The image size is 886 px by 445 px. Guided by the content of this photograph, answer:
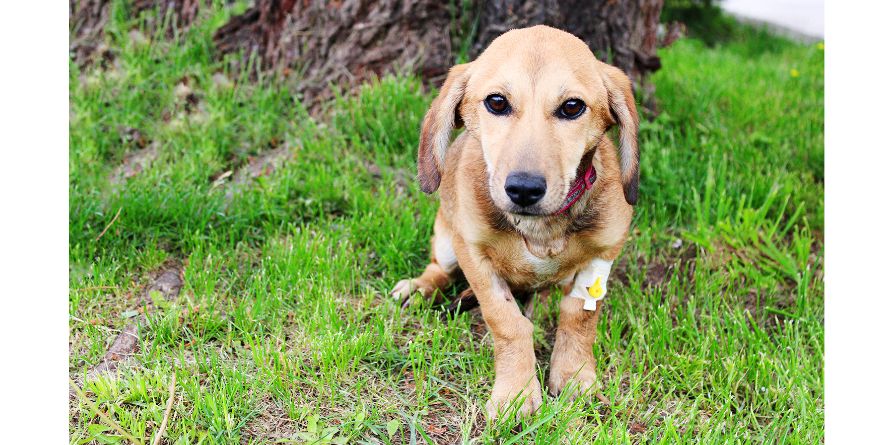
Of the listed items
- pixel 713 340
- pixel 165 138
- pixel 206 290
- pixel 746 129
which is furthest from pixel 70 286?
pixel 746 129

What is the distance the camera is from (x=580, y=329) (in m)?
3.07

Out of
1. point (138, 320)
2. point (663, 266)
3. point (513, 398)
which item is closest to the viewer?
point (513, 398)

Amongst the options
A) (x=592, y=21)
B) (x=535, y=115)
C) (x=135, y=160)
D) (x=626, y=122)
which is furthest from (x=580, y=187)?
(x=135, y=160)

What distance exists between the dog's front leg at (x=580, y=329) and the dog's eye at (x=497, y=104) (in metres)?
0.74

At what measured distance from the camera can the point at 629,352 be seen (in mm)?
3201

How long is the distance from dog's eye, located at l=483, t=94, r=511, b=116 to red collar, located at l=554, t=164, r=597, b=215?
366mm

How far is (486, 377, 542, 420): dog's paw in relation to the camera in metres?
2.73

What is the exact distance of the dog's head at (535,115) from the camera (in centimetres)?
247

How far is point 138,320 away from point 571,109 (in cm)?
197

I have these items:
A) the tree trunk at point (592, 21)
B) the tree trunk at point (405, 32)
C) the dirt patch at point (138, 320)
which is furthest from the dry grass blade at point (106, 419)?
the tree trunk at point (592, 21)

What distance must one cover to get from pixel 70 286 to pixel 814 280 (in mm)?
3445

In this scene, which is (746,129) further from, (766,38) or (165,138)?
(766,38)

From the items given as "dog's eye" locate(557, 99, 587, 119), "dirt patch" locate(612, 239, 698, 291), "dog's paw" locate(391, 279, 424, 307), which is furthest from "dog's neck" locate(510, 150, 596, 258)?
"dirt patch" locate(612, 239, 698, 291)

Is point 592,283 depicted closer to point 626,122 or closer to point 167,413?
point 626,122
